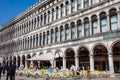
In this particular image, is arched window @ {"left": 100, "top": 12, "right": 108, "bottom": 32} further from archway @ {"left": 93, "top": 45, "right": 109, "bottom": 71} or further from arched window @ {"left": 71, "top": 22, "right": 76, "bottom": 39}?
arched window @ {"left": 71, "top": 22, "right": 76, "bottom": 39}

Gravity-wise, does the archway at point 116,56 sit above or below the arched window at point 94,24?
below

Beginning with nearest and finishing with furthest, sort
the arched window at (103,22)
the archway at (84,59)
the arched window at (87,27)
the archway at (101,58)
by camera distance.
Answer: the arched window at (103,22)
the arched window at (87,27)
the archway at (101,58)
the archway at (84,59)

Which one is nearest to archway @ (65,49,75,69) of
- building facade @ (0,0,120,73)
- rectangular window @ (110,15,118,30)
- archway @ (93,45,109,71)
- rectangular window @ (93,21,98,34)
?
building facade @ (0,0,120,73)

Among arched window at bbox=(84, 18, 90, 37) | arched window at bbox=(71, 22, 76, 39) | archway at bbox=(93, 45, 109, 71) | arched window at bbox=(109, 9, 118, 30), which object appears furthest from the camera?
arched window at bbox=(71, 22, 76, 39)

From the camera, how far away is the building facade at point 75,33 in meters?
23.2

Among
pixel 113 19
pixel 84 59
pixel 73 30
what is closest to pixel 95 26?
pixel 113 19

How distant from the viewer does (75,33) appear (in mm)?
28156

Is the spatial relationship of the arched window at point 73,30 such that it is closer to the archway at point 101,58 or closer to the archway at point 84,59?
the archway at point 84,59

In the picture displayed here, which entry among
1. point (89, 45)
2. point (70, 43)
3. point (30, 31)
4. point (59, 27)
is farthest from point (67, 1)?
point (30, 31)

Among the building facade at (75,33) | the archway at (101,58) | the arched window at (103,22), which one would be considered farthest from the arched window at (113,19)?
the archway at (101,58)

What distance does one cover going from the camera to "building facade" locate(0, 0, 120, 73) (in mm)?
23156

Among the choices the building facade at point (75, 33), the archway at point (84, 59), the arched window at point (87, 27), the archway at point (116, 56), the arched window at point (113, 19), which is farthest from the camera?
the archway at point (84, 59)

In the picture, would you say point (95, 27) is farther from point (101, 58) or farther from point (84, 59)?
point (84, 59)

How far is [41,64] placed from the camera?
37.3m
